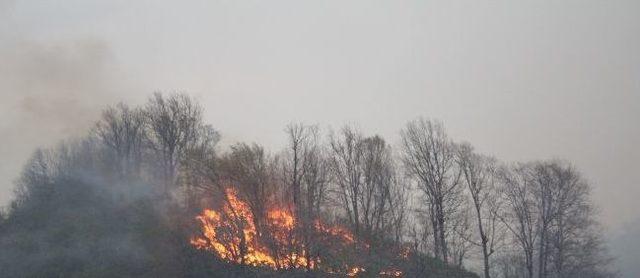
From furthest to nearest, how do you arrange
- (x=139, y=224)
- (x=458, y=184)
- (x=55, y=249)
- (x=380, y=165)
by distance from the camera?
1. (x=380, y=165)
2. (x=458, y=184)
3. (x=139, y=224)
4. (x=55, y=249)

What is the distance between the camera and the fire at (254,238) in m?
49.1

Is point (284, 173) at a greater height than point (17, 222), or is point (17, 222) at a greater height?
point (284, 173)

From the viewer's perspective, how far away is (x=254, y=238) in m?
51.2

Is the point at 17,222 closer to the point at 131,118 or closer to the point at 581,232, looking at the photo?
the point at 131,118

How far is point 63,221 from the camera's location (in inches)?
2133

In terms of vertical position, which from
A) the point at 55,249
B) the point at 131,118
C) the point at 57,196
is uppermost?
the point at 131,118

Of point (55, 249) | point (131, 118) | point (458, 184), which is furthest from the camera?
point (131, 118)

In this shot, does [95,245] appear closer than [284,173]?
Yes

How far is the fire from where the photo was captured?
161ft

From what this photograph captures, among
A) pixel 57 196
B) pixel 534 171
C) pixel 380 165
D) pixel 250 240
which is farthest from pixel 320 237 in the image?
pixel 57 196

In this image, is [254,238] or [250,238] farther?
[250,238]

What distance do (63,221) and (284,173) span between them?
19.0 m

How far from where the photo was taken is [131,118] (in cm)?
7031

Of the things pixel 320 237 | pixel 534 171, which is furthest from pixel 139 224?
pixel 534 171
